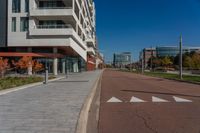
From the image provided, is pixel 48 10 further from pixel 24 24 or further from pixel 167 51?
pixel 167 51

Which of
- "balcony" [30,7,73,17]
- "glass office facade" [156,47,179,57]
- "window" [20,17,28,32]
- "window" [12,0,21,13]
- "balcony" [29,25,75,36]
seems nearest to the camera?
"balcony" [29,25,75,36]

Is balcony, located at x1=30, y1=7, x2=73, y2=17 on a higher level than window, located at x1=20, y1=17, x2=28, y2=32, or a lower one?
higher

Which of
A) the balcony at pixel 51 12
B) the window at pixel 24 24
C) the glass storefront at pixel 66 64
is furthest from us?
the glass storefront at pixel 66 64

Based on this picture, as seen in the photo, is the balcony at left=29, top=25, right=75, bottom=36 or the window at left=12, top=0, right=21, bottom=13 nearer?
the balcony at left=29, top=25, right=75, bottom=36

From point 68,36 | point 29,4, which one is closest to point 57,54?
point 68,36

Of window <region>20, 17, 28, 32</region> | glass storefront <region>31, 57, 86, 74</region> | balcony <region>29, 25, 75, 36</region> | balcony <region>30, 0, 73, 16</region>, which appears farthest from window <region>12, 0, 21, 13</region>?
glass storefront <region>31, 57, 86, 74</region>

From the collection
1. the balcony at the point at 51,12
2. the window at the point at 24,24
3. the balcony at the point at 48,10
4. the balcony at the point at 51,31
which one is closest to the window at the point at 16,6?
the window at the point at 24,24

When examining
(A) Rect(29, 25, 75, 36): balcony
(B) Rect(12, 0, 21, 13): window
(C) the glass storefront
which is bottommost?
(C) the glass storefront

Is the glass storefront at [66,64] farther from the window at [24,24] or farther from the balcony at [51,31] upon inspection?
the window at [24,24]

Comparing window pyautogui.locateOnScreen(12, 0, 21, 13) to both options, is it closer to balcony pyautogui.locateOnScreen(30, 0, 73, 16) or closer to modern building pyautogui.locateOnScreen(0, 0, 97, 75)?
modern building pyautogui.locateOnScreen(0, 0, 97, 75)

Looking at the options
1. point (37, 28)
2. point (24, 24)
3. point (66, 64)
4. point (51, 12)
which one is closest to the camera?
point (51, 12)

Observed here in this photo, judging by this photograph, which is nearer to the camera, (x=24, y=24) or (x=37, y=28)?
(x=24, y=24)

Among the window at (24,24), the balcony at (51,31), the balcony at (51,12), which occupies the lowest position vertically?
the balcony at (51,31)

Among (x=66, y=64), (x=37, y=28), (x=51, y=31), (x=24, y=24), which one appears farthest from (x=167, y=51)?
(x=24, y=24)
